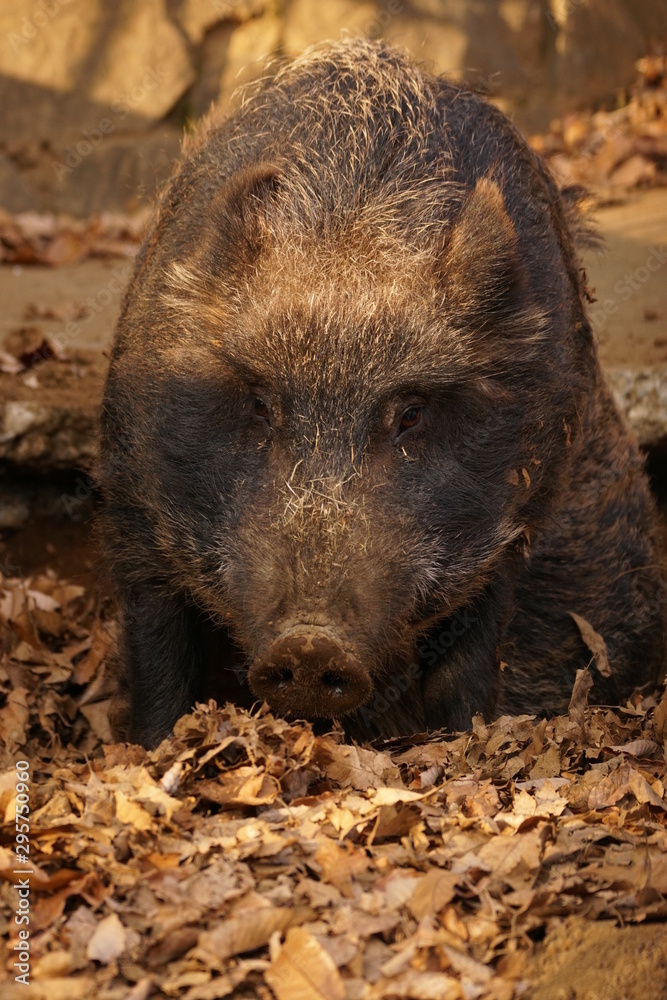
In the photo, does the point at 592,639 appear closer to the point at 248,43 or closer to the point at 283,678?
the point at 283,678

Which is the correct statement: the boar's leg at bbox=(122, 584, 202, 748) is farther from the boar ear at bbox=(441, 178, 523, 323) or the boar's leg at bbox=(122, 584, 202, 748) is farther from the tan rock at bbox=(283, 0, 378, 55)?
the tan rock at bbox=(283, 0, 378, 55)

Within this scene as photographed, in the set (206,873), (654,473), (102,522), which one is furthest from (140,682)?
(654,473)

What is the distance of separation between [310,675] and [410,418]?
1.06 m

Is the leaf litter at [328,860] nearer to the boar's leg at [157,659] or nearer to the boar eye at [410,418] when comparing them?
the boar's leg at [157,659]

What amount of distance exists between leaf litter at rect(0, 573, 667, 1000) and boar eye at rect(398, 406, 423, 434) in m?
1.04

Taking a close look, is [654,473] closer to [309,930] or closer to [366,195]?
[366,195]

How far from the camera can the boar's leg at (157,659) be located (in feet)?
14.9

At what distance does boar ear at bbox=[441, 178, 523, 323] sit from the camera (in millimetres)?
4070

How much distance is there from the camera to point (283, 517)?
3.78m

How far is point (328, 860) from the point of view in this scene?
304 centimetres

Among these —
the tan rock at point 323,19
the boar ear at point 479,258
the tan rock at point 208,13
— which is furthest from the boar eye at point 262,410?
the tan rock at point 208,13

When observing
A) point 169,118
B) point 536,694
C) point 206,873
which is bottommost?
point 536,694

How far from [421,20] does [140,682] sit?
9.50m

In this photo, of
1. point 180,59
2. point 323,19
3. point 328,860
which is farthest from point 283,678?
point 323,19
